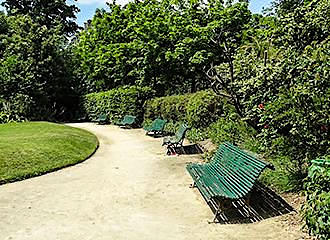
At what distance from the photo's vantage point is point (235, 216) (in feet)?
20.0

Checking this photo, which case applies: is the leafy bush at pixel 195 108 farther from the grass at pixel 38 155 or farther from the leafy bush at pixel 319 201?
the leafy bush at pixel 319 201

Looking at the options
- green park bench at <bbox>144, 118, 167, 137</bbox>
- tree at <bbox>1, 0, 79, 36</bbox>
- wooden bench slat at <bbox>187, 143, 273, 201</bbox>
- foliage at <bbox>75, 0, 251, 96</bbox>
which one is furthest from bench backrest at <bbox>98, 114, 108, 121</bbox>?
tree at <bbox>1, 0, 79, 36</bbox>

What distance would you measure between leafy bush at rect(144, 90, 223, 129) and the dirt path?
3.67m

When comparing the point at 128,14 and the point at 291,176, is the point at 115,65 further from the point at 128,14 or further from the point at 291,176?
the point at 291,176

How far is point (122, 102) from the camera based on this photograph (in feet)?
77.9

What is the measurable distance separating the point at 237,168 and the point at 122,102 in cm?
1768

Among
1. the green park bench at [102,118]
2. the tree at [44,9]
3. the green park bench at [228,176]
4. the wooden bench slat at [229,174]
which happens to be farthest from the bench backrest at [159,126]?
the tree at [44,9]

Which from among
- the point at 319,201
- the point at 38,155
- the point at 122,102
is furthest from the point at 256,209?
the point at 122,102

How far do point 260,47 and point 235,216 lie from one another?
5.79 metres

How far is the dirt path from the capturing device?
550 cm

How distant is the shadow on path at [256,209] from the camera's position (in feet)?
19.7

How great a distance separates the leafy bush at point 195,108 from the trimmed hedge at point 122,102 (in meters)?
3.94

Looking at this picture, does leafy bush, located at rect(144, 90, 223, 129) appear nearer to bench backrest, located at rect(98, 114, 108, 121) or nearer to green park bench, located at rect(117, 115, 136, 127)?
green park bench, located at rect(117, 115, 136, 127)

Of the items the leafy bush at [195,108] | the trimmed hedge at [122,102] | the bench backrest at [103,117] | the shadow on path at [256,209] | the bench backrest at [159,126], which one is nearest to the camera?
the shadow on path at [256,209]
